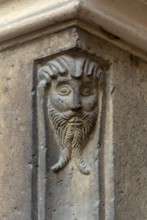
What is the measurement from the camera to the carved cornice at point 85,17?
8.30 ft

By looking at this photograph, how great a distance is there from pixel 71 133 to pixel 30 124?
0.32 ft

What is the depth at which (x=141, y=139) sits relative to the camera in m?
2.62

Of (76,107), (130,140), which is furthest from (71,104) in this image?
(130,140)

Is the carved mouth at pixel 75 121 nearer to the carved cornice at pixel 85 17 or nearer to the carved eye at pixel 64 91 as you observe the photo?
the carved eye at pixel 64 91

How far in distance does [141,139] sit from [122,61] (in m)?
0.19

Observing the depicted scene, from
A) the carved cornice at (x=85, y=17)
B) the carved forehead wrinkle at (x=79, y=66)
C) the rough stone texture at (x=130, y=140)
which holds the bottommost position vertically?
the rough stone texture at (x=130, y=140)

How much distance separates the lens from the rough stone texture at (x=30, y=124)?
2.54 metres

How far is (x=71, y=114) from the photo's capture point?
254 centimetres

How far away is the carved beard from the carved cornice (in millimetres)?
203

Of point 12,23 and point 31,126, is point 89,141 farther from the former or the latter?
point 12,23

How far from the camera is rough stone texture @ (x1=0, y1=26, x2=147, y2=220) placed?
2.54m

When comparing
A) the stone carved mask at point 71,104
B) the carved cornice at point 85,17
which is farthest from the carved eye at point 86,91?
the carved cornice at point 85,17

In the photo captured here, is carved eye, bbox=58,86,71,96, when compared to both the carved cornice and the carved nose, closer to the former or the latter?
the carved nose

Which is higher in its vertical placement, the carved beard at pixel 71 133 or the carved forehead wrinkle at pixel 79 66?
the carved forehead wrinkle at pixel 79 66
